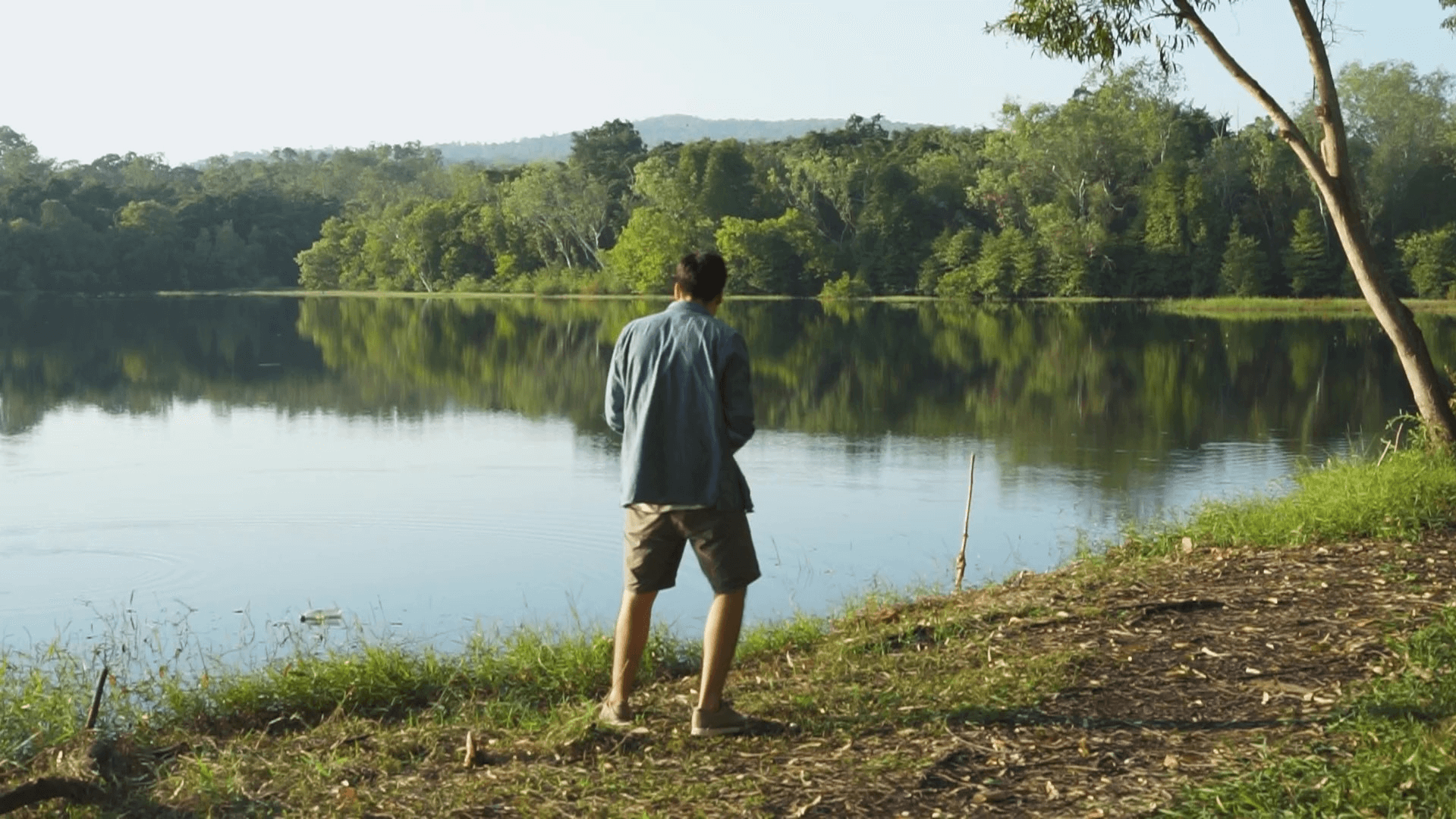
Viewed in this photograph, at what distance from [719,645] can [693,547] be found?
1.10 ft

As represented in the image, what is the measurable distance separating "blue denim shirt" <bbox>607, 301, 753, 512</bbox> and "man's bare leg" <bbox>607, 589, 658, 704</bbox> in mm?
359

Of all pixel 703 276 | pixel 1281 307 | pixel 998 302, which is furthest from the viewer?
pixel 998 302

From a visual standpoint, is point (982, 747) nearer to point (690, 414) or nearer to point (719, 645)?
point (719, 645)

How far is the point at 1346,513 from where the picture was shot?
8.30m

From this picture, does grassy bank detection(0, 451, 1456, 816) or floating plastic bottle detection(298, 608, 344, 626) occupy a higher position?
grassy bank detection(0, 451, 1456, 816)

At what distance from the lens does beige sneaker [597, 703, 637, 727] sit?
16.9ft

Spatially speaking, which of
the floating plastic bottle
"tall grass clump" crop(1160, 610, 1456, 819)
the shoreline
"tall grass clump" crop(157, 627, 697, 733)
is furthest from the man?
the shoreline

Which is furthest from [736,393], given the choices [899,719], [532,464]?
[532,464]

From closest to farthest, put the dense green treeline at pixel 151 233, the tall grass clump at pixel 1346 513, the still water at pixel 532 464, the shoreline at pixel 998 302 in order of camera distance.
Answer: the tall grass clump at pixel 1346 513
the still water at pixel 532 464
the shoreline at pixel 998 302
the dense green treeline at pixel 151 233

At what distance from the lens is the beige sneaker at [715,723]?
5.00m

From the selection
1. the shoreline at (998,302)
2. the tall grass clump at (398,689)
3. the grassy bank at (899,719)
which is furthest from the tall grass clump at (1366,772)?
the shoreline at (998,302)

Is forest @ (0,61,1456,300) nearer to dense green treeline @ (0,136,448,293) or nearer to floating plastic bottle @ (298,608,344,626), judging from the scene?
dense green treeline @ (0,136,448,293)

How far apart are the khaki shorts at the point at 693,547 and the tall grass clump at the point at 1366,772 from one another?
1.53 metres

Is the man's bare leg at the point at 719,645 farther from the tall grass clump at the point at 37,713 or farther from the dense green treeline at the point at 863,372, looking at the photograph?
the dense green treeline at the point at 863,372
